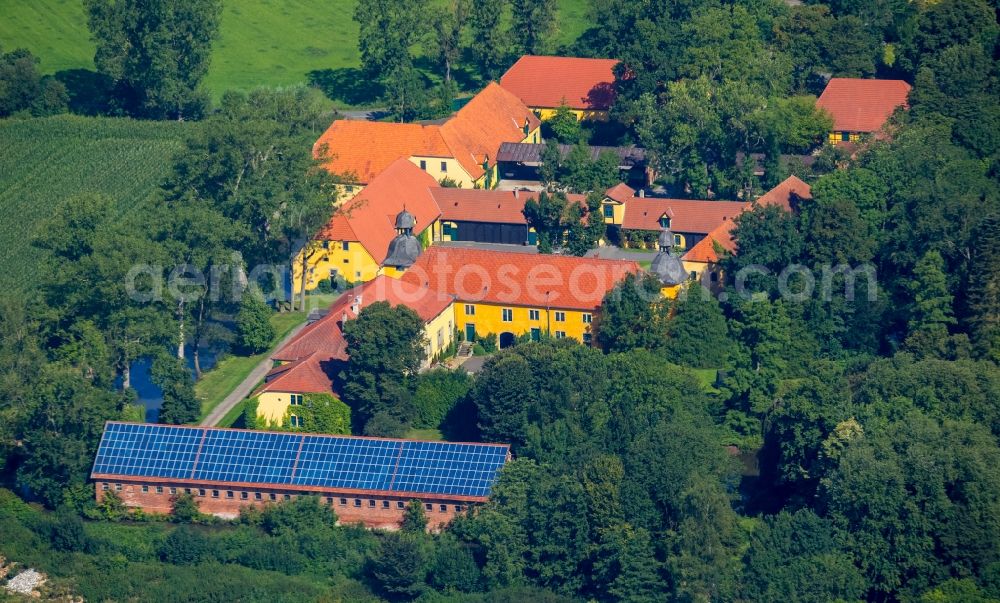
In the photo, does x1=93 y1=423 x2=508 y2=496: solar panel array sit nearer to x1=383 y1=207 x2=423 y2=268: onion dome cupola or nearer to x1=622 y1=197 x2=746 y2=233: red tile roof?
x1=383 y1=207 x2=423 y2=268: onion dome cupola

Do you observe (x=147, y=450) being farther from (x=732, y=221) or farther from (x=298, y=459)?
(x=732, y=221)

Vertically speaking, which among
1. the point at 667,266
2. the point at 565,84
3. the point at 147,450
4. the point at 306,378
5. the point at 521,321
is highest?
the point at 565,84

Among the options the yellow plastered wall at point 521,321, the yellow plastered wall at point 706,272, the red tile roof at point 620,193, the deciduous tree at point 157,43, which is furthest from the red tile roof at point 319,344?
the deciduous tree at point 157,43

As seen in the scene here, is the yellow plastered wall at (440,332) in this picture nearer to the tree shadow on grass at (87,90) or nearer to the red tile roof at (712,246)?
the red tile roof at (712,246)

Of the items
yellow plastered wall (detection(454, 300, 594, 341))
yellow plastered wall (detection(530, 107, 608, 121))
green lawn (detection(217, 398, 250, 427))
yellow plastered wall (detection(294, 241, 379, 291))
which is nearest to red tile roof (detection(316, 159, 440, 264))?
yellow plastered wall (detection(294, 241, 379, 291))

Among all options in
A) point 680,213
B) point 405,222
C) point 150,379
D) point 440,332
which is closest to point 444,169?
point 405,222
